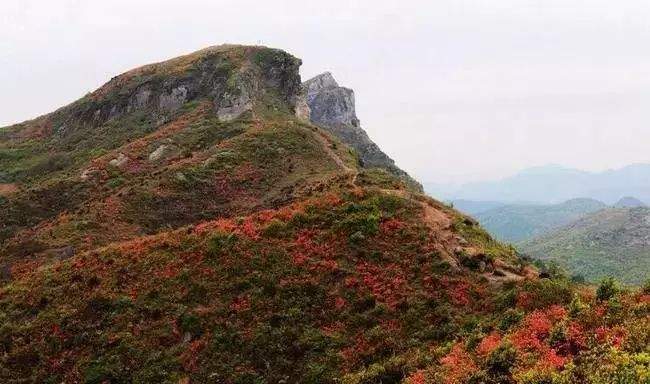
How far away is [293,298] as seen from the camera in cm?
3506

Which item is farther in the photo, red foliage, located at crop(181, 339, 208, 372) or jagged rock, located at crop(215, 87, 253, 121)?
jagged rock, located at crop(215, 87, 253, 121)

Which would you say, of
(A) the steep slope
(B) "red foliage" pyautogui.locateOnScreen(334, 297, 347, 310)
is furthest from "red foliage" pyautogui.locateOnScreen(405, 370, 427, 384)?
(A) the steep slope

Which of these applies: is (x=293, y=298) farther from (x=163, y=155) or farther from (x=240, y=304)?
(x=163, y=155)

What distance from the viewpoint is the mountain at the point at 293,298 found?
24484 mm

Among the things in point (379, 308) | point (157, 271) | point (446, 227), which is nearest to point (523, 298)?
point (379, 308)

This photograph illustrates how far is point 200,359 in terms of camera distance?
1249 inches

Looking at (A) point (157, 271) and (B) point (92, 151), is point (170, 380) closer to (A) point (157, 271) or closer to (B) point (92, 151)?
(A) point (157, 271)

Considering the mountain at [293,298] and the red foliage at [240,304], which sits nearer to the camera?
the mountain at [293,298]

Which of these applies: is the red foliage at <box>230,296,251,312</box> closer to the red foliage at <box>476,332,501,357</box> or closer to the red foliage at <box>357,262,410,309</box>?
the red foliage at <box>357,262,410,309</box>

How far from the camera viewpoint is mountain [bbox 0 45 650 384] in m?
24.5

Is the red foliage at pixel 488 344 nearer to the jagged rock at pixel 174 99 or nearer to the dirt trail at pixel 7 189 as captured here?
the dirt trail at pixel 7 189

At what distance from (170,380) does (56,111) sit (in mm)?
104416

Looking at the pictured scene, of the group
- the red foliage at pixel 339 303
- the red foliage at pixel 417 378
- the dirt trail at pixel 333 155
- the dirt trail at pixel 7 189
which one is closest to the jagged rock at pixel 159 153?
the dirt trail at pixel 7 189

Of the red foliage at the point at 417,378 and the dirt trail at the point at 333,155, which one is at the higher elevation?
the dirt trail at the point at 333,155
